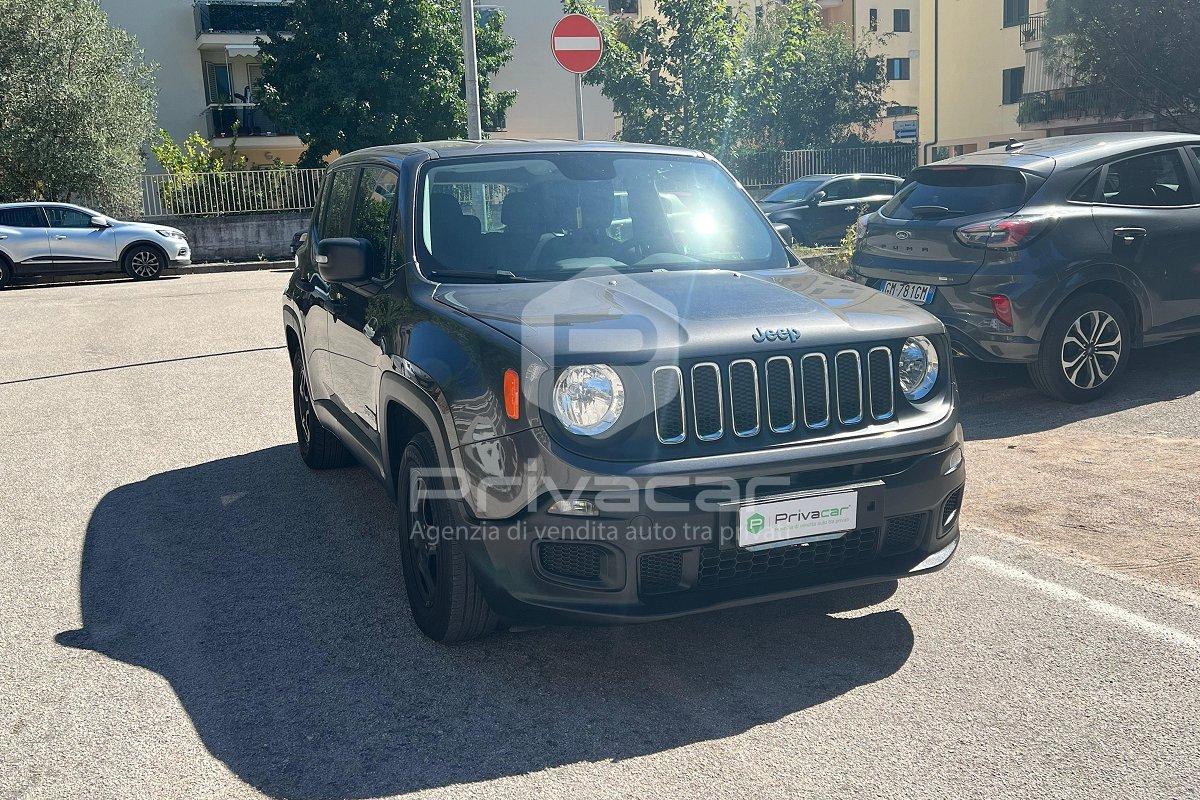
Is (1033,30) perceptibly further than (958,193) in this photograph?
Yes

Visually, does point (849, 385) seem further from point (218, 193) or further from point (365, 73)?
point (365, 73)

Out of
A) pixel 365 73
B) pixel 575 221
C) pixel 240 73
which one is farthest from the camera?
pixel 240 73

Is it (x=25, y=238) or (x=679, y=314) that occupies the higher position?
(x=679, y=314)

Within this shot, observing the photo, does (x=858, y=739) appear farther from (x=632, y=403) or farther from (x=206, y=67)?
(x=206, y=67)

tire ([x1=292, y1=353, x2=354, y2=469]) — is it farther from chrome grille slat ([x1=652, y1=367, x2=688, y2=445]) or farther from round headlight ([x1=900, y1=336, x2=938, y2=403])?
round headlight ([x1=900, y1=336, x2=938, y2=403])

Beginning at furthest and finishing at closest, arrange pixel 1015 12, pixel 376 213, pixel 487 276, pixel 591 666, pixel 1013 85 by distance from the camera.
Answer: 1. pixel 1013 85
2. pixel 1015 12
3. pixel 376 213
4. pixel 487 276
5. pixel 591 666

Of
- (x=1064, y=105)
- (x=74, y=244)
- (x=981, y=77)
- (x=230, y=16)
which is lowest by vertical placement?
(x=74, y=244)

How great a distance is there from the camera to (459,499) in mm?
3797

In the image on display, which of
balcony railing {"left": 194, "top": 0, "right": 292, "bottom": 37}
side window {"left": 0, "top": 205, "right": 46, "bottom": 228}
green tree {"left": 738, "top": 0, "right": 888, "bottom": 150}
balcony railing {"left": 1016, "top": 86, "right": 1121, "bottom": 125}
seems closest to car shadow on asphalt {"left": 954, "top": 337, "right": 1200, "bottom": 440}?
side window {"left": 0, "top": 205, "right": 46, "bottom": 228}

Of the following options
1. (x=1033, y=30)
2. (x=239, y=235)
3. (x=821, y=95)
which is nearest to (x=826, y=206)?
(x=239, y=235)

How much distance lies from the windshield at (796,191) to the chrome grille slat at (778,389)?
19.2 meters

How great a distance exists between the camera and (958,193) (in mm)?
7758

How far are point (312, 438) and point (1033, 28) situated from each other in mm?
43215

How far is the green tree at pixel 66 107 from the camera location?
24.5 m
